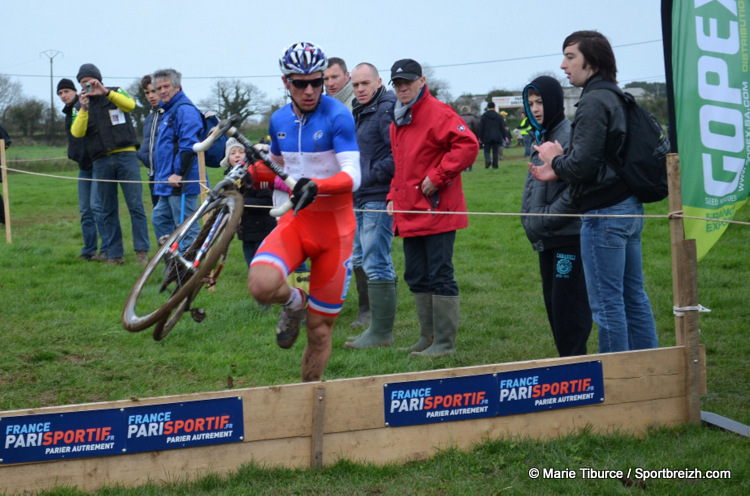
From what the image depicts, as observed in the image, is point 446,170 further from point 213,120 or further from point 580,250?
point 213,120

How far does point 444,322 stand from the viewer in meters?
6.64

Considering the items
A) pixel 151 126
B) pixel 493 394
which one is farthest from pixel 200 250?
pixel 151 126

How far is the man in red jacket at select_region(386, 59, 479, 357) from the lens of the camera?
21.0 ft

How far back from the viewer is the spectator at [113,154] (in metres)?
10.7

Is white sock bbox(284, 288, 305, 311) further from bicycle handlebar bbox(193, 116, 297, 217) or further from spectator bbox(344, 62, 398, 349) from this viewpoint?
spectator bbox(344, 62, 398, 349)

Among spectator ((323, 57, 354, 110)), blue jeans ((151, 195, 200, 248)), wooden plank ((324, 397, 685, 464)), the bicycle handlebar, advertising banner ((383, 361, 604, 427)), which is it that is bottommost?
wooden plank ((324, 397, 685, 464))

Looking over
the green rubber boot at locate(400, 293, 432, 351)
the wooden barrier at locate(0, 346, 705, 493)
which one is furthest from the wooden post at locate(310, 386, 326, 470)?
the green rubber boot at locate(400, 293, 432, 351)

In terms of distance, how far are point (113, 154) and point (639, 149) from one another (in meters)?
8.19

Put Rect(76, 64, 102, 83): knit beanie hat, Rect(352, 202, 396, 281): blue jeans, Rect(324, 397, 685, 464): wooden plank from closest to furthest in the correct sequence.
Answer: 1. Rect(324, 397, 685, 464): wooden plank
2. Rect(352, 202, 396, 281): blue jeans
3. Rect(76, 64, 102, 83): knit beanie hat

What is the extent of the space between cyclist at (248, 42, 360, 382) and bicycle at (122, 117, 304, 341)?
0.91 feet

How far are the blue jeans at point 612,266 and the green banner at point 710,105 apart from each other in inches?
18.6

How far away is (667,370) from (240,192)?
10.1 feet

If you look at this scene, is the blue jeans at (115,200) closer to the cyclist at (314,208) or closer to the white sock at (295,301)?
the white sock at (295,301)

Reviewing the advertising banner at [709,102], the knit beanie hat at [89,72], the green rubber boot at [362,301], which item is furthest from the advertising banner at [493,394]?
the knit beanie hat at [89,72]
